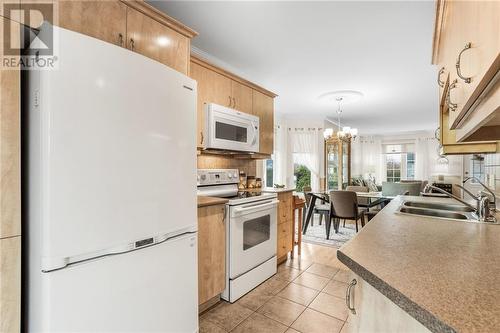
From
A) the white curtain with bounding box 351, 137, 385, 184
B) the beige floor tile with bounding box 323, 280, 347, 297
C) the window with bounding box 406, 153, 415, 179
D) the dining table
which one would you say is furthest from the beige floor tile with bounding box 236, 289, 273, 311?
the window with bounding box 406, 153, 415, 179

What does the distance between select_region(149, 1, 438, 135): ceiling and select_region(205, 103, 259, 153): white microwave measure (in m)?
0.67

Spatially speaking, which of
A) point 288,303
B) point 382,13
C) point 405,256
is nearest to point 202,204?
point 288,303

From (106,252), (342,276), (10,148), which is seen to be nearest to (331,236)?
(342,276)

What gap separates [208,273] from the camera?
1945 mm

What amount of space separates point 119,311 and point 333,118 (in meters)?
6.09

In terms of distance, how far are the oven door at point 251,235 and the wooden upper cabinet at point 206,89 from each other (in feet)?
2.45

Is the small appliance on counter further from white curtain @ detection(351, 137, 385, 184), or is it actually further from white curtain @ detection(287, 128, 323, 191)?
white curtain @ detection(351, 137, 385, 184)

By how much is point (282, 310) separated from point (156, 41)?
2182 mm

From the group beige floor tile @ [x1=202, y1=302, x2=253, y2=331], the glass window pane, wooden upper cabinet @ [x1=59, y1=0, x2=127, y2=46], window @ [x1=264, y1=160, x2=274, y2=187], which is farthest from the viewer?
window @ [x1=264, y1=160, x2=274, y2=187]

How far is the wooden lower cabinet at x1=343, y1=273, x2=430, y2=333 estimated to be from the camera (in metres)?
0.66

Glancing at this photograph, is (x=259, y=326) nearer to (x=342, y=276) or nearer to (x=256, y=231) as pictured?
(x=256, y=231)

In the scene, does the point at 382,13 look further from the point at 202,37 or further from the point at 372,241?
the point at 372,241

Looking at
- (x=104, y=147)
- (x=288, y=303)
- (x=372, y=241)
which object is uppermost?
(x=104, y=147)

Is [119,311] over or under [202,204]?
under
